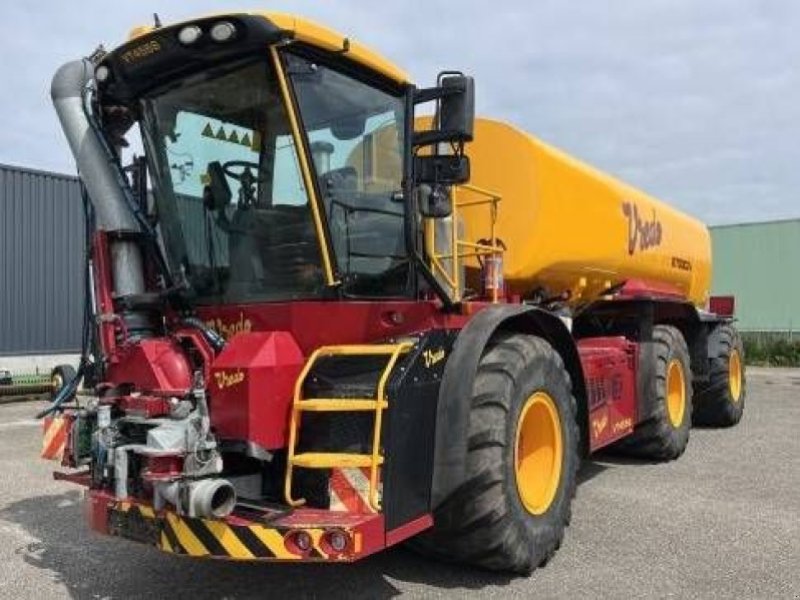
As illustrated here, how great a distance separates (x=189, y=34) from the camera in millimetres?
4277

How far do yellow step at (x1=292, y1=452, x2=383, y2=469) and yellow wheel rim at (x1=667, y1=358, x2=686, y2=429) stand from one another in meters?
5.40

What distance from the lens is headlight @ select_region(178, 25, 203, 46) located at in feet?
14.0

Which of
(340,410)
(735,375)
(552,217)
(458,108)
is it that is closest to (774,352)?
(735,375)

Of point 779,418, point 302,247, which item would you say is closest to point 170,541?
point 302,247

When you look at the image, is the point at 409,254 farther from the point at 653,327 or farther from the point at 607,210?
the point at 653,327

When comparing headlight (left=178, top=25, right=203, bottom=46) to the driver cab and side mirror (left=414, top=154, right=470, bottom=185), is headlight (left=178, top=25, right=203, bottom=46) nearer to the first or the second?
the driver cab

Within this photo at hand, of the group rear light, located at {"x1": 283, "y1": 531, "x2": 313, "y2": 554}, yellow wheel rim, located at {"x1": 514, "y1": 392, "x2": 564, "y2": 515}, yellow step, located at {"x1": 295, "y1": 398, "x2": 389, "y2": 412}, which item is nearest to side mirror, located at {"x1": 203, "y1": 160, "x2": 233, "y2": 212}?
yellow step, located at {"x1": 295, "y1": 398, "x2": 389, "y2": 412}

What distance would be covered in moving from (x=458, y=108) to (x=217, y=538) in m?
2.42

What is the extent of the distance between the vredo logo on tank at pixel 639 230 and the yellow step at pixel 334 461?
4550 mm

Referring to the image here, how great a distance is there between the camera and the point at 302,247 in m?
4.48

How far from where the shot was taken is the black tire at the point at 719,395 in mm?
10438

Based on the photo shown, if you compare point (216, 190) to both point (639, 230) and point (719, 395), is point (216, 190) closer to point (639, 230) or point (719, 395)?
point (639, 230)

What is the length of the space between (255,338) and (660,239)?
5.62 metres

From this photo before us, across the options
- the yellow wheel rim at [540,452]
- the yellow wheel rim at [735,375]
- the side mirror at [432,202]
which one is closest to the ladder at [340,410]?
the side mirror at [432,202]
